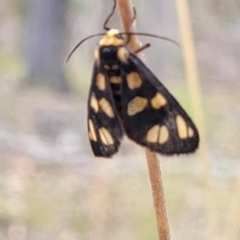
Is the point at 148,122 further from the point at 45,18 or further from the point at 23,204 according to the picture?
the point at 45,18

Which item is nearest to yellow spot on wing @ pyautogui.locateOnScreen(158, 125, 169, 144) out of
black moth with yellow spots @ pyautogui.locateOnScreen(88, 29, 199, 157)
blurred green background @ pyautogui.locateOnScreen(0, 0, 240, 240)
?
black moth with yellow spots @ pyautogui.locateOnScreen(88, 29, 199, 157)

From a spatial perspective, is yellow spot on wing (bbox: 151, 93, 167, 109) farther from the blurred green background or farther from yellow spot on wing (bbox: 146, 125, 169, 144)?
the blurred green background

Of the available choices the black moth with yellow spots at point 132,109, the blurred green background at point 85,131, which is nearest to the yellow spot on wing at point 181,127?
the black moth with yellow spots at point 132,109

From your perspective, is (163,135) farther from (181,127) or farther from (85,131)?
(85,131)

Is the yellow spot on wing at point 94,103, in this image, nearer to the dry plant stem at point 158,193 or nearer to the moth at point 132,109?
the moth at point 132,109

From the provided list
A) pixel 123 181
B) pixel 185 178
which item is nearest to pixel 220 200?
pixel 185 178

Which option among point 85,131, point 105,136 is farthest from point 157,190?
point 85,131
